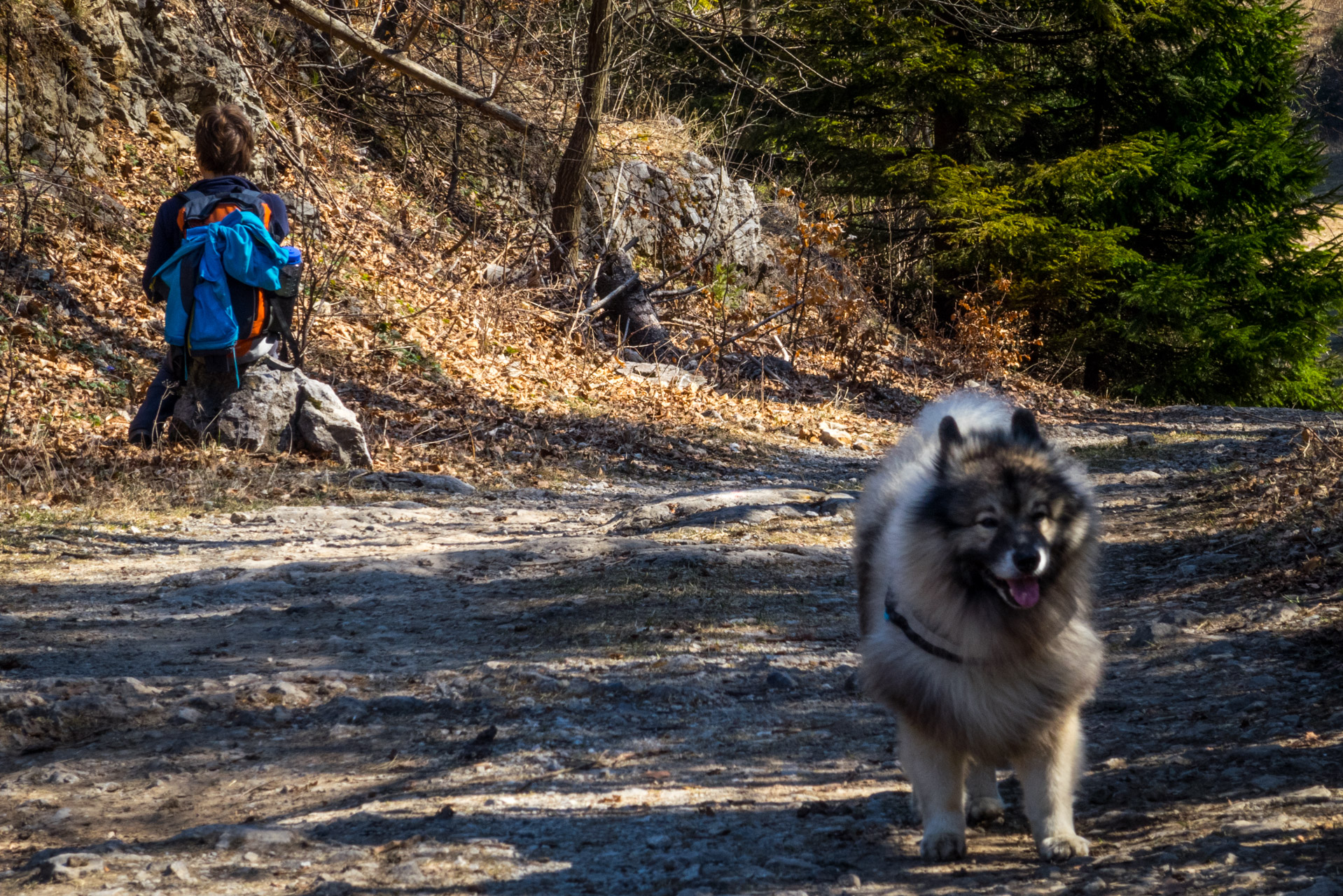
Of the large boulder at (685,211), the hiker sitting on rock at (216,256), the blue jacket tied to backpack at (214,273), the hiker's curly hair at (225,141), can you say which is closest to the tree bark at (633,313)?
the large boulder at (685,211)

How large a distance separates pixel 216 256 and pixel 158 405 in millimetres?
1281

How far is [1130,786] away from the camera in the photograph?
3541 mm

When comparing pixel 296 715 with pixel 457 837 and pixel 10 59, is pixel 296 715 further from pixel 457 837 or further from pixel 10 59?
pixel 10 59

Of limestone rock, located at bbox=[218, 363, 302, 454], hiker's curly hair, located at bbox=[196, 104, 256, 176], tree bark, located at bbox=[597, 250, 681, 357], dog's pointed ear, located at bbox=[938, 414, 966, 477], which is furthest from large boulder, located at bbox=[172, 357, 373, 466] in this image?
dog's pointed ear, located at bbox=[938, 414, 966, 477]

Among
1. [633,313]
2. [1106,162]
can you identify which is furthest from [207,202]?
[1106,162]

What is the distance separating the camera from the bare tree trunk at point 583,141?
518 inches

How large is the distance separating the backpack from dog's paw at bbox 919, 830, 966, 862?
6.40 m

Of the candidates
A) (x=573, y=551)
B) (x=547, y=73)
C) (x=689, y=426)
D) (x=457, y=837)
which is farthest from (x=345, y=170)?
(x=457, y=837)

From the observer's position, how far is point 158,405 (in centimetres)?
799

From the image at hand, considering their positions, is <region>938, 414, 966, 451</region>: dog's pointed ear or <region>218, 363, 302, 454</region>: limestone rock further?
<region>218, 363, 302, 454</region>: limestone rock

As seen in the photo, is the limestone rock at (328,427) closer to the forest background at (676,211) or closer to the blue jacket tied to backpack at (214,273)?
the forest background at (676,211)

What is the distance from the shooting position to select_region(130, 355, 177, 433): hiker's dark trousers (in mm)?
7977

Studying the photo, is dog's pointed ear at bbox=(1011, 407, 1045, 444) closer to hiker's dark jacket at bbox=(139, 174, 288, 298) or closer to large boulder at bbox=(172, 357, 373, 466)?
hiker's dark jacket at bbox=(139, 174, 288, 298)

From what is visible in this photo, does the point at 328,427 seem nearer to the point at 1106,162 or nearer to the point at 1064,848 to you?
the point at 1064,848
